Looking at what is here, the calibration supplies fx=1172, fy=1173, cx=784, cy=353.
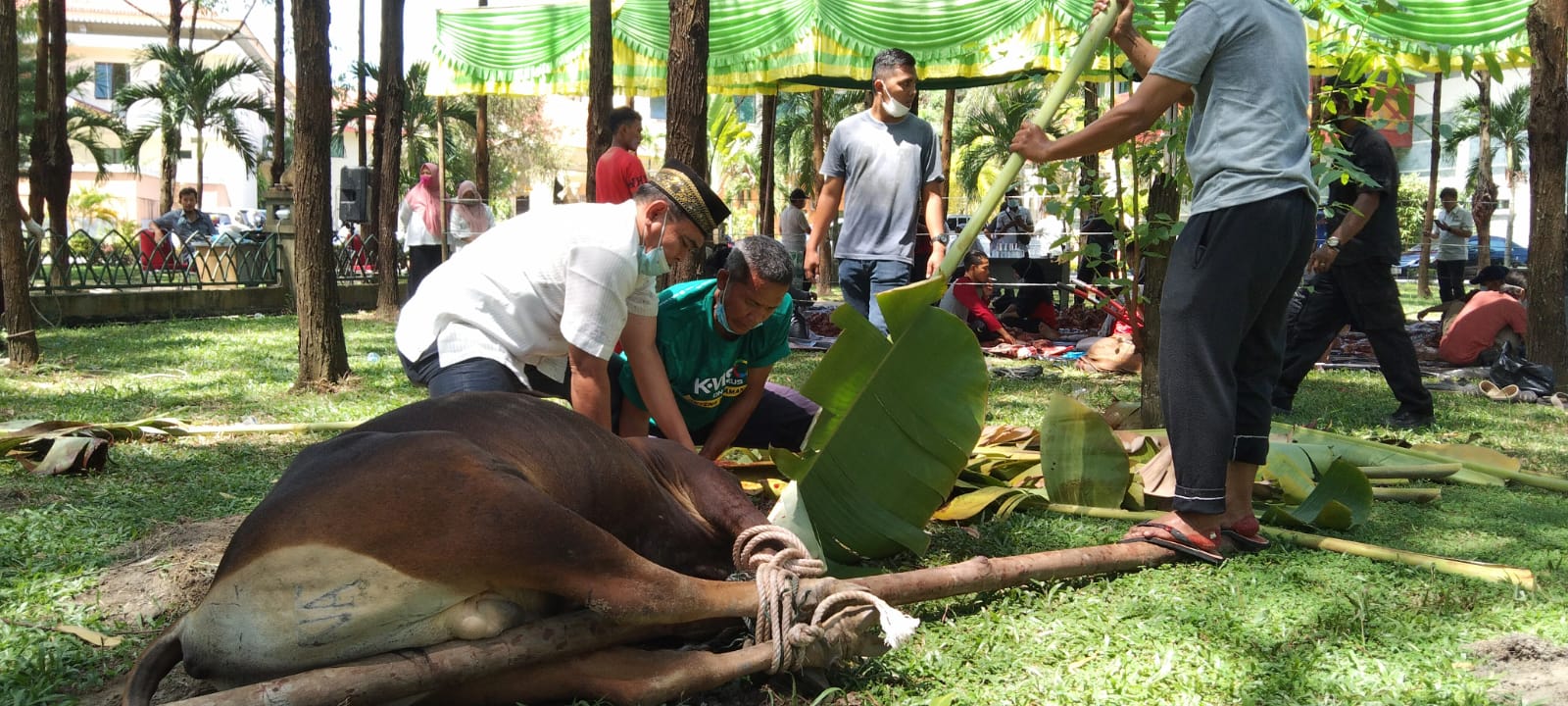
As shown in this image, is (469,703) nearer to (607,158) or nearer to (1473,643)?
(1473,643)

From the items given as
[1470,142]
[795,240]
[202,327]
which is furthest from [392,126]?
[1470,142]

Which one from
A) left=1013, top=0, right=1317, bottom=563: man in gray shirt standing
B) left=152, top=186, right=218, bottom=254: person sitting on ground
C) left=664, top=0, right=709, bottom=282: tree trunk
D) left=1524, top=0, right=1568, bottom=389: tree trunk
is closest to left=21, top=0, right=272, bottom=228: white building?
left=152, top=186, right=218, bottom=254: person sitting on ground

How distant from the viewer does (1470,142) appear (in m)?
49.8

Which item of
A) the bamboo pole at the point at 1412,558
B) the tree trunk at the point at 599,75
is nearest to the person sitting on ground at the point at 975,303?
the tree trunk at the point at 599,75

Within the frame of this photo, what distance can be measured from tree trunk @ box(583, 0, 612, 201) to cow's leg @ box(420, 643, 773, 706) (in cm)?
798

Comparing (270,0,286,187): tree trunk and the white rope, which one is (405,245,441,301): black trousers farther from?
the white rope

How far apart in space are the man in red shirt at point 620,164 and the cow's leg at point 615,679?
269 inches

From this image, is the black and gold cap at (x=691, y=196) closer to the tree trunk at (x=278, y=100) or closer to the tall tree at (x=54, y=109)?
the tree trunk at (x=278, y=100)

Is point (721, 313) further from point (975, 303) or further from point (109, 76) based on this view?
point (109, 76)

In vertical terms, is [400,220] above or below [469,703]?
above

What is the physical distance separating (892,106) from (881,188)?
470 mm

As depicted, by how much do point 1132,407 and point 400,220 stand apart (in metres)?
10.4

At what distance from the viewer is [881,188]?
670 centimetres

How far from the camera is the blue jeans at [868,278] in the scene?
666 centimetres
